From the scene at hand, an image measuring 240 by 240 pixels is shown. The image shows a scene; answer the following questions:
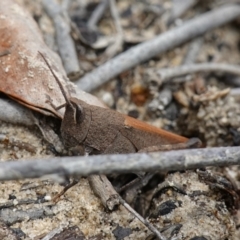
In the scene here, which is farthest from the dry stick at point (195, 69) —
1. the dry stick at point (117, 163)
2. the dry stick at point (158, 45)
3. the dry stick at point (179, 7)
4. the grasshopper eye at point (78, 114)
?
the dry stick at point (117, 163)

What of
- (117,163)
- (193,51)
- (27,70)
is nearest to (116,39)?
(193,51)

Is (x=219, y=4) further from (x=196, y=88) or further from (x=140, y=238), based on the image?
(x=140, y=238)

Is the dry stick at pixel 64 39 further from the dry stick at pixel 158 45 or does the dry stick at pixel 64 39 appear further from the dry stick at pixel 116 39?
the dry stick at pixel 116 39

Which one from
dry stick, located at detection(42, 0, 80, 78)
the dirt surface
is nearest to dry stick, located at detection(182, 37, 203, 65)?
the dirt surface

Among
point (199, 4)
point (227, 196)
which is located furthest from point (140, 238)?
point (199, 4)

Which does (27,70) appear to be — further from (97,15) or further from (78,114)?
(97,15)

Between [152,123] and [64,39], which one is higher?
[64,39]
